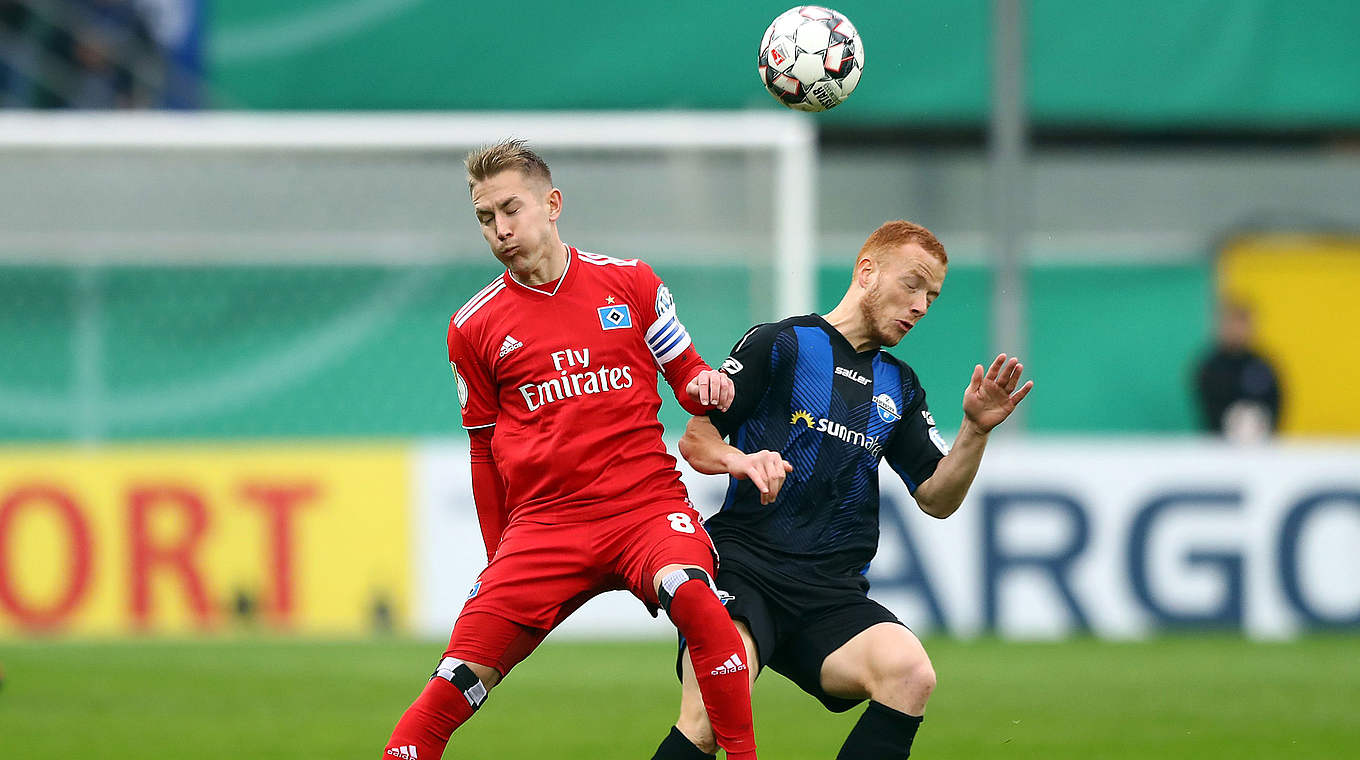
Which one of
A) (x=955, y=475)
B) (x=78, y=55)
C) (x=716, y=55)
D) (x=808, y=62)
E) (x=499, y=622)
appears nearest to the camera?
(x=499, y=622)

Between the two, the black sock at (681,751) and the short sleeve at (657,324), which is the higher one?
the short sleeve at (657,324)

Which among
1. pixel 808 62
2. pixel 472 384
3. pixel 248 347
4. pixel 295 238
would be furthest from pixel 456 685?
pixel 295 238

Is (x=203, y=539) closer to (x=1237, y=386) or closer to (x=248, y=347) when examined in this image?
(x=248, y=347)

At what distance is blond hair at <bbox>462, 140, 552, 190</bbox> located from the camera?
5.01 meters

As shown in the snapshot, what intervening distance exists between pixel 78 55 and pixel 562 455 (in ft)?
40.6

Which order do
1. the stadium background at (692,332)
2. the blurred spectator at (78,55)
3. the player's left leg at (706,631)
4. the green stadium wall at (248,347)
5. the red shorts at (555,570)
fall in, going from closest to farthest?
1. the player's left leg at (706,631)
2. the red shorts at (555,570)
3. the stadium background at (692,332)
4. the green stadium wall at (248,347)
5. the blurred spectator at (78,55)

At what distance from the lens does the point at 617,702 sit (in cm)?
861

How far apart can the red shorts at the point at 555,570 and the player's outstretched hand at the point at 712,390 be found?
1.12ft

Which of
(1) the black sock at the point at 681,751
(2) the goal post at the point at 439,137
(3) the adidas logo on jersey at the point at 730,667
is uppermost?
(2) the goal post at the point at 439,137

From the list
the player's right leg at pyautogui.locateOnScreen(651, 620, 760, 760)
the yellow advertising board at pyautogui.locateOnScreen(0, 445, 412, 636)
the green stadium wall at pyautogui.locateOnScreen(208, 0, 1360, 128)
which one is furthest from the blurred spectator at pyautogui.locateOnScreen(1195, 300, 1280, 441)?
the player's right leg at pyautogui.locateOnScreen(651, 620, 760, 760)

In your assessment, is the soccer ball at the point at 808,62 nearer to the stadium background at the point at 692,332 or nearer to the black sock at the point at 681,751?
the black sock at the point at 681,751

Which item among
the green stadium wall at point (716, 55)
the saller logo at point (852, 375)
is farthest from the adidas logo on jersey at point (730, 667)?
the green stadium wall at point (716, 55)

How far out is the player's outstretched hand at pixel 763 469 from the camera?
15.7 ft

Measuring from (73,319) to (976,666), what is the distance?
7.06 metres
